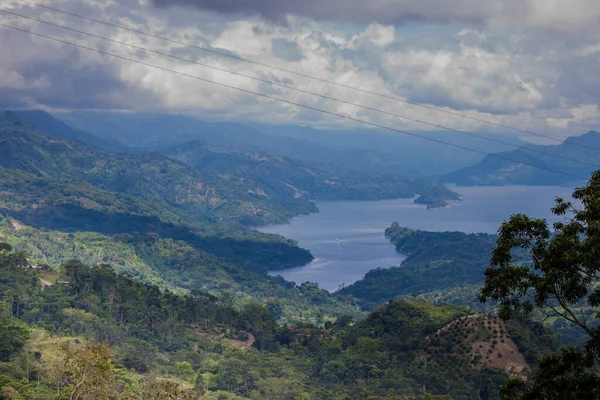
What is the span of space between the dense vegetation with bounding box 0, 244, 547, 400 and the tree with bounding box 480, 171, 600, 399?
11233mm

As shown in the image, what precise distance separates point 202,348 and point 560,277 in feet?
126

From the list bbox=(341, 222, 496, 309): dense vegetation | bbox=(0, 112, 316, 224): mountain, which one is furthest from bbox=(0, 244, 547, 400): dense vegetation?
bbox=(0, 112, 316, 224): mountain

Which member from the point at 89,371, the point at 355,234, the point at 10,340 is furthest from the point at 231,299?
the point at 355,234

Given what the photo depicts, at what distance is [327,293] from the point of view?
293 feet

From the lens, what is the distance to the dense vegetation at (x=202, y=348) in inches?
1211

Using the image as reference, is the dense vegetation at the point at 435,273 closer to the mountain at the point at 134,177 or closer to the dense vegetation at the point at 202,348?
the dense vegetation at the point at 202,348

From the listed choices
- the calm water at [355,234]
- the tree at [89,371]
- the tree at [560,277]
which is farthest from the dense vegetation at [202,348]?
the calm water at [355,234]

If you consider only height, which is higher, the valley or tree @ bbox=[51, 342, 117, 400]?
tree @ bbox=[51, 342, 117, 400]

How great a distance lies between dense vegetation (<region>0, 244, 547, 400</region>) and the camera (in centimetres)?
3075

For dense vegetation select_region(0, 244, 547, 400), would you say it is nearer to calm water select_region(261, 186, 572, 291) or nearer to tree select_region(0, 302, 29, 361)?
tree select_region(0, 302, 29, 361)

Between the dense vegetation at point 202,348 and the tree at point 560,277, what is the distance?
1123 cm

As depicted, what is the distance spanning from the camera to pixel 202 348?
4662 cm

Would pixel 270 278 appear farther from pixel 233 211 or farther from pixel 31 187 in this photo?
pixel 233 211

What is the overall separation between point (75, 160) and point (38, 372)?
17318cm
